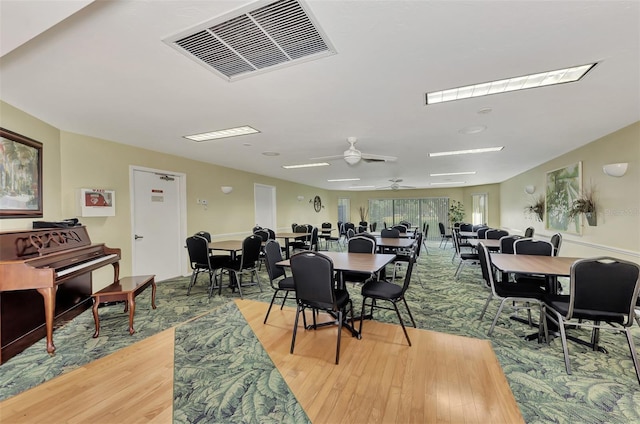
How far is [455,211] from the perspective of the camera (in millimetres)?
12234

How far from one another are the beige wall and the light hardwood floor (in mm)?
2845

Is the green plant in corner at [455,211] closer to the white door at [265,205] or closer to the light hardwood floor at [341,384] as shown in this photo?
the white door at [265,205]

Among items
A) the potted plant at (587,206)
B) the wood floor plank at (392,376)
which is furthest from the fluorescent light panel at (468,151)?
the wood floor plank at (392,376)

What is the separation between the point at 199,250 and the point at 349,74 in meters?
3.49

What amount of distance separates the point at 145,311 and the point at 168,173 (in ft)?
8.96

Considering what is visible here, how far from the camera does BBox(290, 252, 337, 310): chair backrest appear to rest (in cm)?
236

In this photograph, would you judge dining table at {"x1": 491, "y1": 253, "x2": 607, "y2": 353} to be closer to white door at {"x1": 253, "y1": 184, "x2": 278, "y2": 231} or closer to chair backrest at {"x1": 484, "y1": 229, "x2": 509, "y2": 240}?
chair backrest at {"x1": 484, "y1": 229, "x2": 509, "y2": 240}

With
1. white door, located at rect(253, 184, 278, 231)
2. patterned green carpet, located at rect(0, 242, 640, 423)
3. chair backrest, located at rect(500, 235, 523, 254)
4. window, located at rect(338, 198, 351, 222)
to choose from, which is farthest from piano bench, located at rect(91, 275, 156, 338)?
window, located at rect(338, 198, 351, 222)

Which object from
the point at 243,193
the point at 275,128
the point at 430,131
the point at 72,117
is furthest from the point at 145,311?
the point at 430,131

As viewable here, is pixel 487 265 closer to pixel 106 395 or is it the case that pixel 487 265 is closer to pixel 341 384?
pixel 341 384

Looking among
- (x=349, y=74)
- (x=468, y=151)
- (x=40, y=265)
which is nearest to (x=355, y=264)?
(x=349, y=74)

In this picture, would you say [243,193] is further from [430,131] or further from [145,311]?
[430,131]

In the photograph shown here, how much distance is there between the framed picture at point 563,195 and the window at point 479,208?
5.75 meters

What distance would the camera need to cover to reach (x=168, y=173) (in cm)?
522
